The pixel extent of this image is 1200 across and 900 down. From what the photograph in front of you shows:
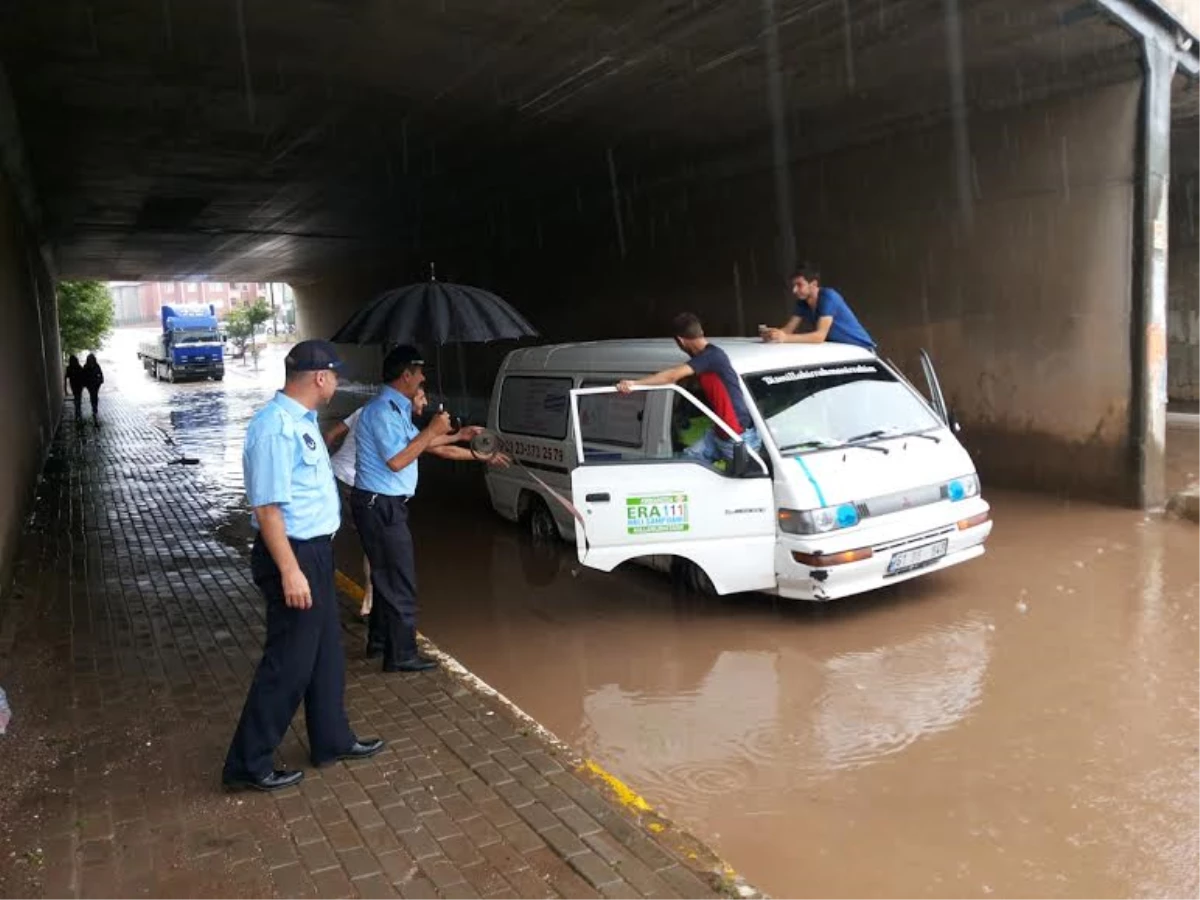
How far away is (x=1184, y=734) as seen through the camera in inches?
169

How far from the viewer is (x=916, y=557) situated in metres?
5.93

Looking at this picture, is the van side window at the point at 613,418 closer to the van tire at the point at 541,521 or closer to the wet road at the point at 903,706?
the van tire at the point at 541,521

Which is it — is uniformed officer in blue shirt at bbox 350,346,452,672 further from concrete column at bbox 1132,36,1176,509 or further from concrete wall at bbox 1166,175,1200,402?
concrete wall at bbox 1166,175,1200,402

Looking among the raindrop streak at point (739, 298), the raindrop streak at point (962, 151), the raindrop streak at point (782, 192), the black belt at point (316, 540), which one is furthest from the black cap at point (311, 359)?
the raindrop streak at point (739, 298)

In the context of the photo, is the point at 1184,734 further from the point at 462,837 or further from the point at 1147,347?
the point at 1147,347

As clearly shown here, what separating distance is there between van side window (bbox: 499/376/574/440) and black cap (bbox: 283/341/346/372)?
381cm

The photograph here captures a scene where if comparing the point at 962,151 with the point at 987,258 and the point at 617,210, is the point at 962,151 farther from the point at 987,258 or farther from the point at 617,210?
the point at 617,210

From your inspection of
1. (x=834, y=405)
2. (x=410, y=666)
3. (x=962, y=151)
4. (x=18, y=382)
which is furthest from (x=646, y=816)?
(x=18, y=382)

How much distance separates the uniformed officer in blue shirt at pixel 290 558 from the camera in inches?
140

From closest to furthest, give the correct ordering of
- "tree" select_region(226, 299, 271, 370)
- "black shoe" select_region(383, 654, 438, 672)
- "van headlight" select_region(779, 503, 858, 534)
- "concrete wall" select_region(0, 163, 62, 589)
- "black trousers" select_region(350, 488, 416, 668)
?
"black trousers" select_region(350, 488, 416, 668) → "black shoe" select_region(383, 654, 438, 672) → "van headlight" select_region(779, 503, 858, 534) → "concrete wall" select_region(0, 163, 62, 589) → "tree" select_region(226, 299, 271, 370)

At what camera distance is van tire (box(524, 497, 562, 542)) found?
7.82m

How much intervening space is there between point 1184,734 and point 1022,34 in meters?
6.41

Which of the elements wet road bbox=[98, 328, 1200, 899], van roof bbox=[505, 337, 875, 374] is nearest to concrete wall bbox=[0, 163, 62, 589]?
wet road bbox=[98, 328, 1200, 899]

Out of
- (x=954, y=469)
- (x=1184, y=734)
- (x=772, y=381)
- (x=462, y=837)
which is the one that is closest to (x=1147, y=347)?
(x=954, y=469)
